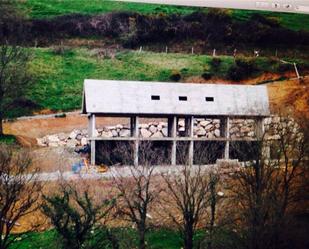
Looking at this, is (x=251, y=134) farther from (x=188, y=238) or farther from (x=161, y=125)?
(x=188, y=238)

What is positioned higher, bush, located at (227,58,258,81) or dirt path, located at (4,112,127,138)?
bush, located at (227,58,258,81)

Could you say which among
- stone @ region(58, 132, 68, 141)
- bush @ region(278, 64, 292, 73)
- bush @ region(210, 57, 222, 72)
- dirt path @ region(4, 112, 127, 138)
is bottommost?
stone @ region(58, 132, 68, 141)

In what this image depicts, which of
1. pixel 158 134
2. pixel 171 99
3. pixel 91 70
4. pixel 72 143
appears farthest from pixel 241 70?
pixel 72 143

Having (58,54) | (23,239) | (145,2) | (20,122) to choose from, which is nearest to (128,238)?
(23,239)

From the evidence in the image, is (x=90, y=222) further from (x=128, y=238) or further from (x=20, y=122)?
(x=20, y=122)

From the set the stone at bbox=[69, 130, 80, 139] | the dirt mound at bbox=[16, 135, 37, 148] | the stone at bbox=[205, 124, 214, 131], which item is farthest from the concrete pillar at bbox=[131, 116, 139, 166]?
the dirt mound at bbox=[16, 135, 37, 148]

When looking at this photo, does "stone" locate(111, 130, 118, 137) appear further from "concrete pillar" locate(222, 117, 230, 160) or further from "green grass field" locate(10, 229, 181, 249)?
"concrete pillar" locate(222, 117, 230, 160)

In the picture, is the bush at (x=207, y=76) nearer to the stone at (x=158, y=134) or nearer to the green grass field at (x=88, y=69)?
the green grass field at (x=88, y=69)
